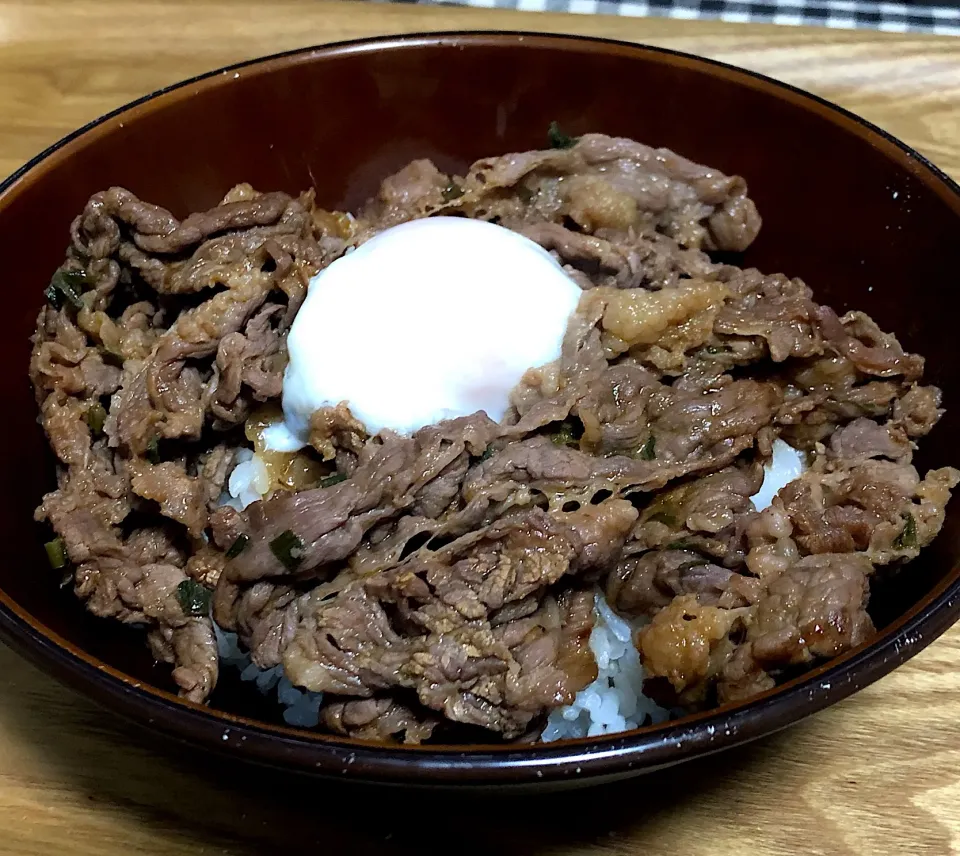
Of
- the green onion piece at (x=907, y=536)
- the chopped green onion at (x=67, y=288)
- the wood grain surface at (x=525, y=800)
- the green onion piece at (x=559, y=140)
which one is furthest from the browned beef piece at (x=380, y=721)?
the green onion piece at (x=559, y=140)

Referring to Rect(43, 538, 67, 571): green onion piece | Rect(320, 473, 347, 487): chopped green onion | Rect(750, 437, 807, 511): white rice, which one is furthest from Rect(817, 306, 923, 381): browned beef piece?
Rect(43, 538, 67, 571): green onion piece

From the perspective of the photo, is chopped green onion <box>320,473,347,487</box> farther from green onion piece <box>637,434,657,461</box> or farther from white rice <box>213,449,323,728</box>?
green onion piece <box>637,434,657,461</box>

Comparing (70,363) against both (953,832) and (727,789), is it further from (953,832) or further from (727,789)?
(953,832)

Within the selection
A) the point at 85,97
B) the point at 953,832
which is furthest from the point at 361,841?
the point at 85,97

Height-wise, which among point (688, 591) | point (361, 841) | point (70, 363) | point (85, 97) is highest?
point (85, 97)

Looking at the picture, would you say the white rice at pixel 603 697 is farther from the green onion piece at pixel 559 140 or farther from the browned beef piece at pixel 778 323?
the green onion piece at pixel 559 140

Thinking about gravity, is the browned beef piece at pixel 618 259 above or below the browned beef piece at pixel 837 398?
above

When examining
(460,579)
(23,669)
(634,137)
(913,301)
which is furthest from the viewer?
(634,137)
